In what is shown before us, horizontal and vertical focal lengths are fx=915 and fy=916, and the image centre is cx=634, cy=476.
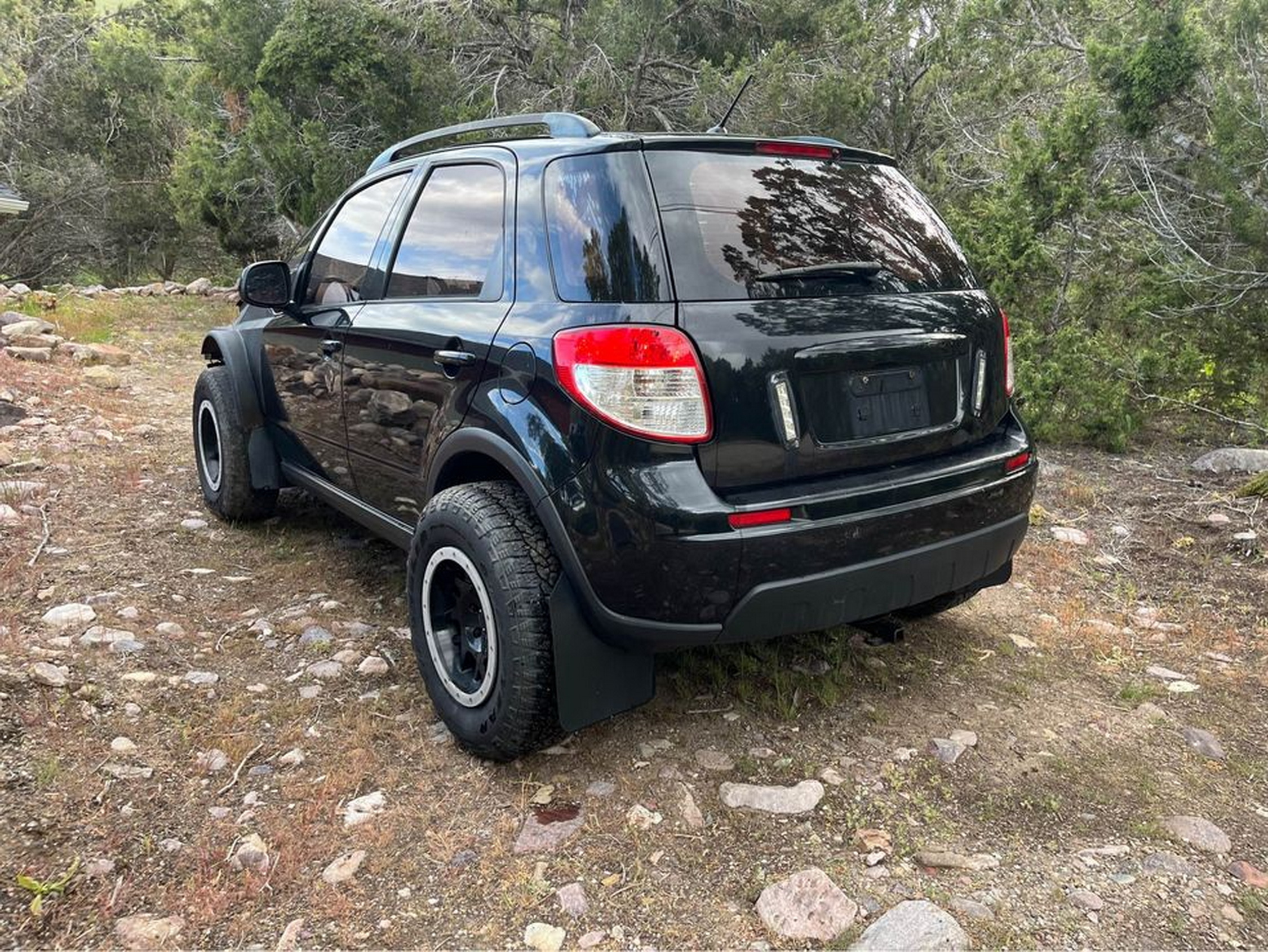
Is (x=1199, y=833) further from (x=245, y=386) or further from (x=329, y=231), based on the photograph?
(x=245, y=386)

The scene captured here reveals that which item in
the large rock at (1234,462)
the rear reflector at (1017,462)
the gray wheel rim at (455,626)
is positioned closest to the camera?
the gray wheel rim at (455,626)

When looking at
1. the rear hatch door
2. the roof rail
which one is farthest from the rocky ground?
the roof rail

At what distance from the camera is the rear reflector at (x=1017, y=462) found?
9.28ft

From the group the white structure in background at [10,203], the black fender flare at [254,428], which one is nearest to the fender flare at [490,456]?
the black fender flare at [254,428]

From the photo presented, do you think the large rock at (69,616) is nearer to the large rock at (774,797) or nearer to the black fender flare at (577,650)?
the black fender flare at (577,650)

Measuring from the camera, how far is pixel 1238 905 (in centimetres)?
216

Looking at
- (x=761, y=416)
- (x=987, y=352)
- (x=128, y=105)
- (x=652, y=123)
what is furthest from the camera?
(x=128, y=105)

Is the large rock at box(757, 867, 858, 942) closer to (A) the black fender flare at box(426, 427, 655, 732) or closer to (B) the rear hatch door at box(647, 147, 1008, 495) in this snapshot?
(A) the black fender flare at box(426, 427, 655, 732)

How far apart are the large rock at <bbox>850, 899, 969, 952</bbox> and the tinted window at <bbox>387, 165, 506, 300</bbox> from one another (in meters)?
1.96

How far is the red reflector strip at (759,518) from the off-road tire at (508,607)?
53cm

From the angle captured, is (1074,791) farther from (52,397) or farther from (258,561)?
(52,397)

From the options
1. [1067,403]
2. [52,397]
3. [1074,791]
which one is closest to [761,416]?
[1074,791]

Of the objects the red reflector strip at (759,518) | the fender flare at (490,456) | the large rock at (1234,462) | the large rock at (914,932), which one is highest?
the fender flare at (490,456)

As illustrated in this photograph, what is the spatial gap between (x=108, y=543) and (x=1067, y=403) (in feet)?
19.0
